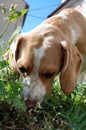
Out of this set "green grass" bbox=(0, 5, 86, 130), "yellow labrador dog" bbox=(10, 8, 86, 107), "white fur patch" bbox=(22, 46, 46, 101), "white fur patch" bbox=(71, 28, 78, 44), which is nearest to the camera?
"green grass" bbox=(0, 5, 86, 130)

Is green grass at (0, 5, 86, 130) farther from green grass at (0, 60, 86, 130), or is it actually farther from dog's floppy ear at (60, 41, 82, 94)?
dog's floppy ear at (60, 41, 82, 94)

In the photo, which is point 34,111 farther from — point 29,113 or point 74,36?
point 74,36

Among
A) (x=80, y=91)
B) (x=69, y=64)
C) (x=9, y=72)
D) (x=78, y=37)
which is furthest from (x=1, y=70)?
(x=78, y=37)

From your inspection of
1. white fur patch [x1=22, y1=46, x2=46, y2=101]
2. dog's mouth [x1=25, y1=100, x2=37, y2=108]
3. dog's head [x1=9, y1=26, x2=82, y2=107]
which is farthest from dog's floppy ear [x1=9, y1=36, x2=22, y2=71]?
dog's mouth [x1=25, y1=100, x2=37, y2=108]

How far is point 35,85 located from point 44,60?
0.21 metres

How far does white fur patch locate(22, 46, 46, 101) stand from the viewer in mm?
2293

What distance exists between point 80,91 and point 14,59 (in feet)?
1.76

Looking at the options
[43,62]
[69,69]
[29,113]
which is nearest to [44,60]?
[43,62]

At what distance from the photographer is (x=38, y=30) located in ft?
9.45

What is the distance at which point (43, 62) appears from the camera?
2520 millimetres

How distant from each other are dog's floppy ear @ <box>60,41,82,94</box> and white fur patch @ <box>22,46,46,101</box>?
0.49ft

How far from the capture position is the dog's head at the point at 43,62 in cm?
245

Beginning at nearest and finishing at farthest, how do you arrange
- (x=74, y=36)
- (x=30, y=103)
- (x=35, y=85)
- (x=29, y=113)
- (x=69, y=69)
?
(x=29, y=113) → (x=30, y=103) → (x=35, y=85) → (x=69, y=69) → (x=74, y=36)

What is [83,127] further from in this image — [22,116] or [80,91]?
[80,91]
